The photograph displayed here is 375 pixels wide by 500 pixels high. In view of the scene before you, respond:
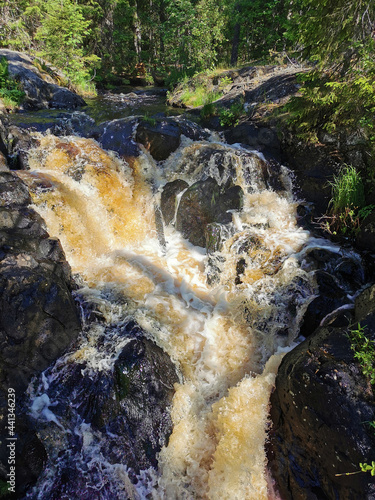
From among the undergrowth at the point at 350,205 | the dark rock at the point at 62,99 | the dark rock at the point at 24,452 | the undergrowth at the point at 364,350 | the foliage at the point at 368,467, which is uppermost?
the dark rock at the point at 62,99

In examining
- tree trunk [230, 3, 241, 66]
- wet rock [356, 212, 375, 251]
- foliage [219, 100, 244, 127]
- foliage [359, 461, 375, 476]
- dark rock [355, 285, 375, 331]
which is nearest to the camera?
foliage [359, 461, 375, 476]

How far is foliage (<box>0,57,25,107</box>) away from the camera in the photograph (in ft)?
32.5

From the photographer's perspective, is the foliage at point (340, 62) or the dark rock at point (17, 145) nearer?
the foliage at point (340, 62)

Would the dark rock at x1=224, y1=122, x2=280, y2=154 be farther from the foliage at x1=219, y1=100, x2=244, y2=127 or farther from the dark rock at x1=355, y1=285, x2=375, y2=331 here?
the dark rock at x1=355, y1=285, x2=375, y2=331

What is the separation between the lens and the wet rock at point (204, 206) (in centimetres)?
623

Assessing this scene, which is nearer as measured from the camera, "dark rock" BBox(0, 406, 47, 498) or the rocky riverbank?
the rocky riverbank

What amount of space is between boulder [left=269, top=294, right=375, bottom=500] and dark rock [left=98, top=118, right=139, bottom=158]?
6.64 meters

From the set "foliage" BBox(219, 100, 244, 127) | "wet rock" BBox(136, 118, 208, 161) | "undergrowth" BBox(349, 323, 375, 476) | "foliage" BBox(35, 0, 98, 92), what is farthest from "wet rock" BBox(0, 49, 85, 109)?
"undergrowth" BBox(349, 323, 375, 476)

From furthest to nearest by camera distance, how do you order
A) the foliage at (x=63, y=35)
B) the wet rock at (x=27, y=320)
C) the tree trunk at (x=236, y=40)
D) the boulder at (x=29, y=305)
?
the tree trunk at (x=236, y=40) → the foliage at (x=63, y=35) → the boulder at (x=29, y=305) → the wet rock at (x=27, y=320)

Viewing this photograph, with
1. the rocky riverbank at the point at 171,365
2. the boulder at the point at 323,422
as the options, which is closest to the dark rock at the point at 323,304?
the rocky riverbank at the point at 171,365

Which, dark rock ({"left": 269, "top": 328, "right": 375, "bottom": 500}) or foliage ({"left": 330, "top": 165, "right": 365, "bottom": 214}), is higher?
foliage ({"left": 330, "top": 165, "right": 365, "bottom": 214})

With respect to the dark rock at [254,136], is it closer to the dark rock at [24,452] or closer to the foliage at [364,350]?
the foliage at [364,350]

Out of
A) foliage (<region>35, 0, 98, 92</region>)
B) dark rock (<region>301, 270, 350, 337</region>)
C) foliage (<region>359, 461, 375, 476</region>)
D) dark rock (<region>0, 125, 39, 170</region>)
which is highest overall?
foliage (<region>35, 0, 98, 92</region>)

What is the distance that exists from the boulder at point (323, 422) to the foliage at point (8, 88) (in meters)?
12.2
